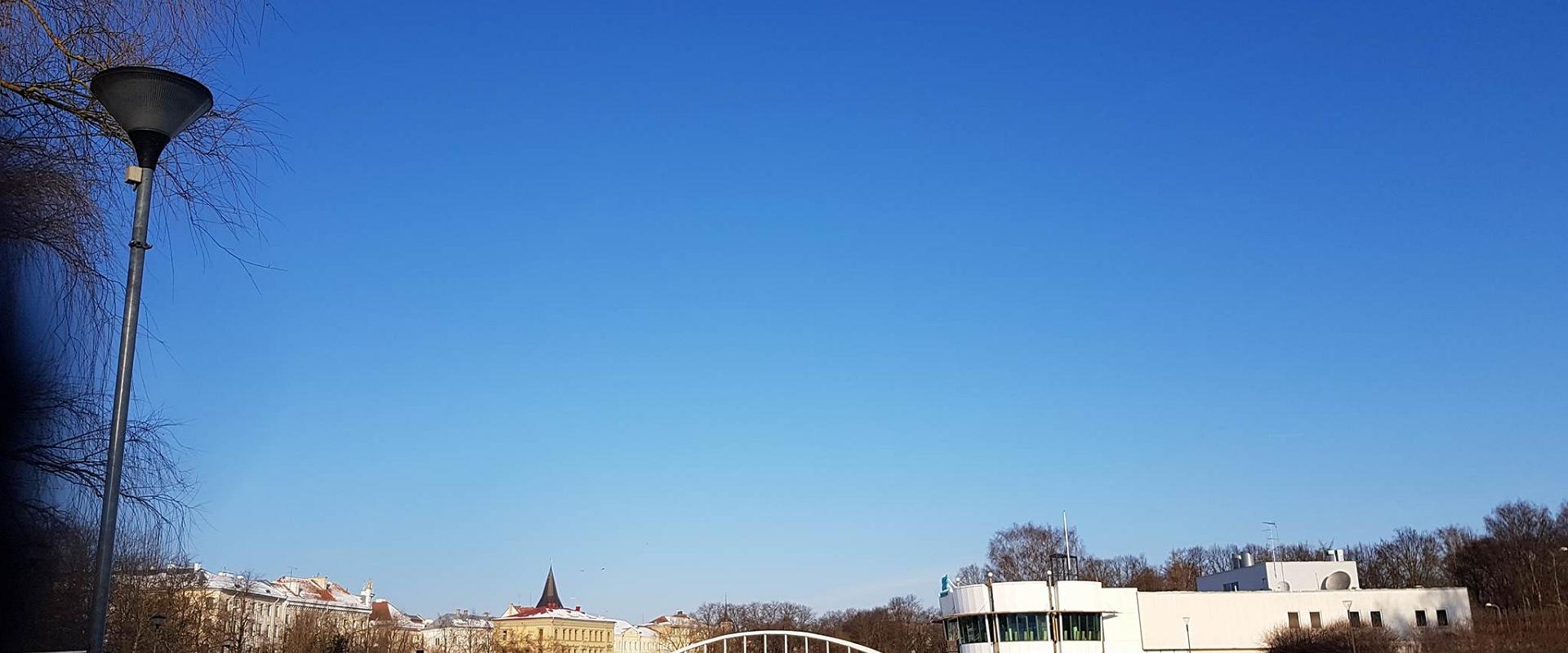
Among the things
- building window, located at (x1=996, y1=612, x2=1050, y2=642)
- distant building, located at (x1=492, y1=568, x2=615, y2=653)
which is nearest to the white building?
building window, located at (x1=996, y1=612, x2=1050, y2=642)

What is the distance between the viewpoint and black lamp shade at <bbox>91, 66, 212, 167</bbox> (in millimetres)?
7625

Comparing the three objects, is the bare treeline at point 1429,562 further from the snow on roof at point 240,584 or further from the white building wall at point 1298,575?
the snow on roof at point 240,584

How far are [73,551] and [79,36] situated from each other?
3.62m

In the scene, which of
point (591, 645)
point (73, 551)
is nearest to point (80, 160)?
point (73, 551)

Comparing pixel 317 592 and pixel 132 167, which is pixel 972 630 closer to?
pixel 132 167

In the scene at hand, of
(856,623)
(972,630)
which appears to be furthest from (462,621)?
(972,630)

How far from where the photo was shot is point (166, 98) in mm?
7824

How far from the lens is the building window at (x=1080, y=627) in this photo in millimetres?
68875

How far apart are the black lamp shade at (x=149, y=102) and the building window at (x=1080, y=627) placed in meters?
66.9

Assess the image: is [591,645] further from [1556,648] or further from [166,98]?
[166,98]

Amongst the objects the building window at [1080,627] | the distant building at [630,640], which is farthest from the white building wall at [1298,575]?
the distant building at [630,640]

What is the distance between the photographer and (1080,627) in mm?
69375

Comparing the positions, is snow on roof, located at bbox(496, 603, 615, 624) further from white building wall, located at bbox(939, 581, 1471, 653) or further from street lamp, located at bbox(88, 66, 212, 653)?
street lamp, located at bbox(88, 66, 212, 653)

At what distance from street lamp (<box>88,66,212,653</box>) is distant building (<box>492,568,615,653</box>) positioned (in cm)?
15352
